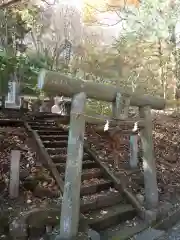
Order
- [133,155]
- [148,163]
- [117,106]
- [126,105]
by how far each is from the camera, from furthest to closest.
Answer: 1. [133,155]
2. [148,163]
3. [126,105]
4. [117,106]

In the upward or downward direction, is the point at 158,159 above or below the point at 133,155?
below

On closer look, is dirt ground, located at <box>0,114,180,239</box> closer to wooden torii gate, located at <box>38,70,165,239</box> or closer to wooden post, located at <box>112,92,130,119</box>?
wooden post, located at <box>112,92,130,119</box>

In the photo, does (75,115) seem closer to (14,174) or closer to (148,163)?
(14,174)

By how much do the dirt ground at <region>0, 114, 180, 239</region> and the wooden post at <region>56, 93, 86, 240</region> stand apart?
2.74 feet

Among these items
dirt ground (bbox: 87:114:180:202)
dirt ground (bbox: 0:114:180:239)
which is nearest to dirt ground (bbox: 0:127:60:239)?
dirt ground (bbox: 0:114:180:239)

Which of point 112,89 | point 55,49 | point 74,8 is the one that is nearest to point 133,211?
point 112,89

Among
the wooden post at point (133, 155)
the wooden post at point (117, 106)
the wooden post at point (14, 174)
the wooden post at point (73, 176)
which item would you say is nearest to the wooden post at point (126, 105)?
the wooden post at point (117, 106)

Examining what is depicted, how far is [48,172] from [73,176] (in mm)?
1601

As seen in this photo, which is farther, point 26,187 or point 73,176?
point 26,187

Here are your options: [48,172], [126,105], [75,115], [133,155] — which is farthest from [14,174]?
[133,155]

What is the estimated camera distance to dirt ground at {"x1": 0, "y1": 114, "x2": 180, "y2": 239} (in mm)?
4938

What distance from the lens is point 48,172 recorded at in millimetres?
5719

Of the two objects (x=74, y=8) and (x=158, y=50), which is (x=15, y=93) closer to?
(x=158, y=50)

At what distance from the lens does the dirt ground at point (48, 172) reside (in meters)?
4.94
